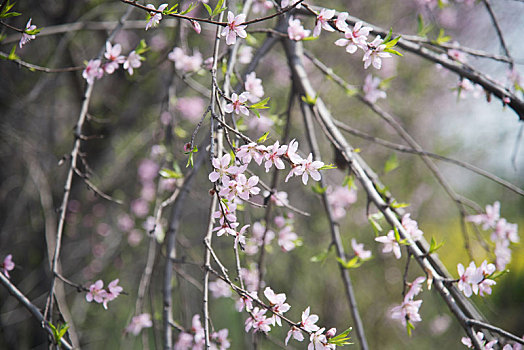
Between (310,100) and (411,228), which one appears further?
(310,100)

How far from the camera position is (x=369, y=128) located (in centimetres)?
357

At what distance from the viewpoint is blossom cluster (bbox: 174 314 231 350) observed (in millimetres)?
1122

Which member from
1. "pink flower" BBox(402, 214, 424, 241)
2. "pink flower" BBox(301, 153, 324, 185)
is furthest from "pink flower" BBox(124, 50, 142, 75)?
"pink flower" BBox(402, 214, 424, 241)

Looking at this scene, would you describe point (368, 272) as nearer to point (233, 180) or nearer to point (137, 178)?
point (137, 178)

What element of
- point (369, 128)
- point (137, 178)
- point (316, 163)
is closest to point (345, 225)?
point (369, 128)

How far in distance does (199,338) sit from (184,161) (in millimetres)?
676

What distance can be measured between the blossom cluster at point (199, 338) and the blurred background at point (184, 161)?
213 mm

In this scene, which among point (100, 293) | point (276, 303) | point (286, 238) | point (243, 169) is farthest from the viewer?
point (286, 238)

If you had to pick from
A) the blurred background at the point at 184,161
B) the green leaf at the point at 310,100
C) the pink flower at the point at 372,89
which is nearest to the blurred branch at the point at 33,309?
the blurred background at the point at 184,161

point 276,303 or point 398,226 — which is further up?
point 398,226

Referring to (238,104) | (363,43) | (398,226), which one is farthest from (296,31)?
(398,226)

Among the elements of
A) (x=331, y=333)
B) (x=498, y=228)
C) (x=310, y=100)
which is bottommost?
(x=331, y=333)

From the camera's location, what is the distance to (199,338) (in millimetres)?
1161

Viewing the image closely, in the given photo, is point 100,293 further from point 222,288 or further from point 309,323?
point 309,323
